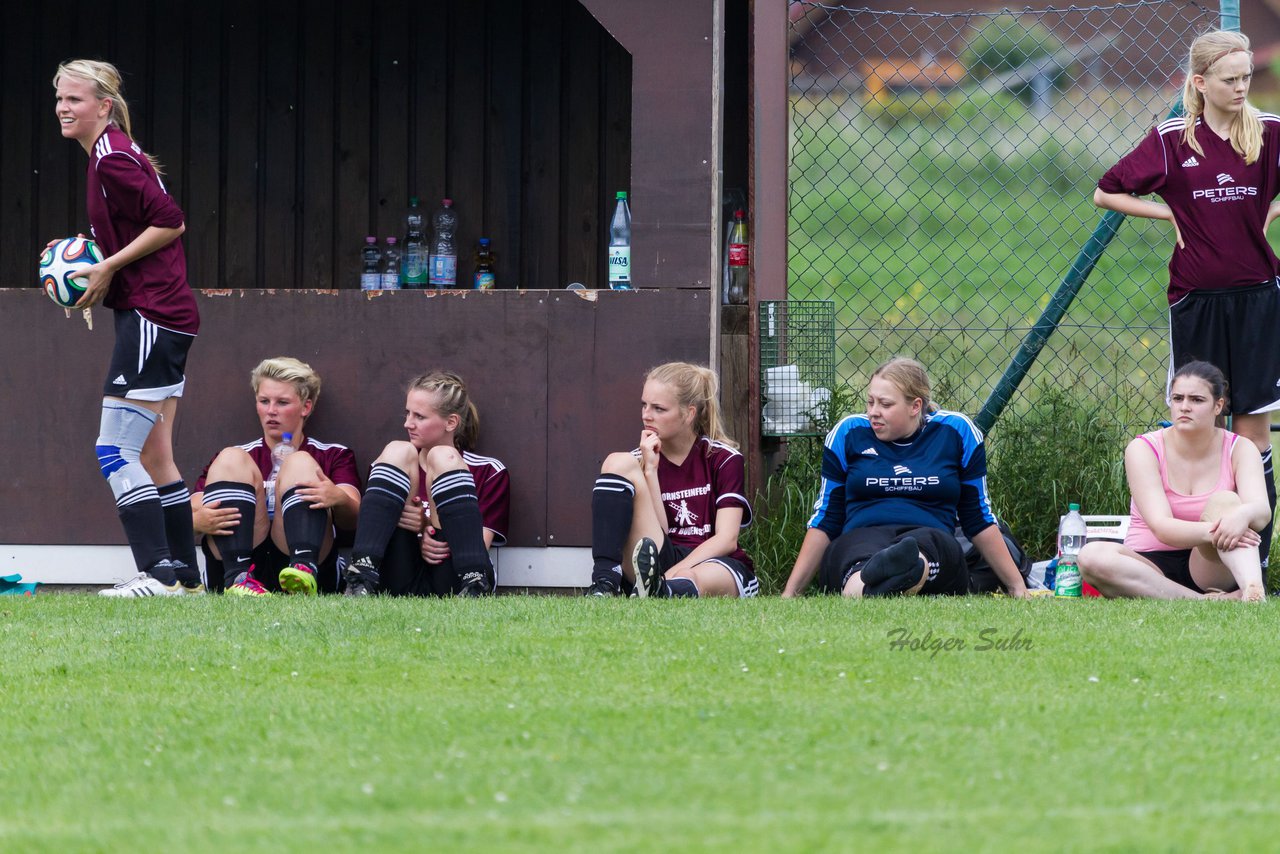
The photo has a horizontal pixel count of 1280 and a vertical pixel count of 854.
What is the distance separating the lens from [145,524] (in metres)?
5.31

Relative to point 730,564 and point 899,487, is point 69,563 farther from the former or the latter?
point 899,487

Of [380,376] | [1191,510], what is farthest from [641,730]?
[380,376]

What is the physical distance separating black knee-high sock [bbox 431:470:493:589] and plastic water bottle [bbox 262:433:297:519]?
819mm

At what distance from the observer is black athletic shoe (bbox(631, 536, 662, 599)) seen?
16.8 feet

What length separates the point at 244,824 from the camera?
2.35 metres

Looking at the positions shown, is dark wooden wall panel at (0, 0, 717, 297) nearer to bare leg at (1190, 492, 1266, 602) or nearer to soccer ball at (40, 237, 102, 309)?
soccer ball at (40, 237, 102, 309)

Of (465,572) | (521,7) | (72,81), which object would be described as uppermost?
(521,7)

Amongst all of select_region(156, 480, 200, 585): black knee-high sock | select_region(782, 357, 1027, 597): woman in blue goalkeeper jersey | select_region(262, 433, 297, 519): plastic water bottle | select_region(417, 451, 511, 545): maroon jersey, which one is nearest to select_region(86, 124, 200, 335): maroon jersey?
select_region(156, 480, 200, 585): black knee-high sock

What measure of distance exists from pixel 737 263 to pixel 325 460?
1976 millimetres

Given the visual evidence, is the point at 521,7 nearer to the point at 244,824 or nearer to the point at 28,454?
the point at 28,454

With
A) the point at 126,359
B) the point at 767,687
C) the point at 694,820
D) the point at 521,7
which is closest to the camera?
the point at 694,820

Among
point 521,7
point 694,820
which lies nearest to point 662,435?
point 521,7

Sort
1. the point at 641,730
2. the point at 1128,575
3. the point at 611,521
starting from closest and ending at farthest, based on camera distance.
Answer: the point at 641,730, the point at 1128,575, the point at 611,521

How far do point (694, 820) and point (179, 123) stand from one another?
626 cm
